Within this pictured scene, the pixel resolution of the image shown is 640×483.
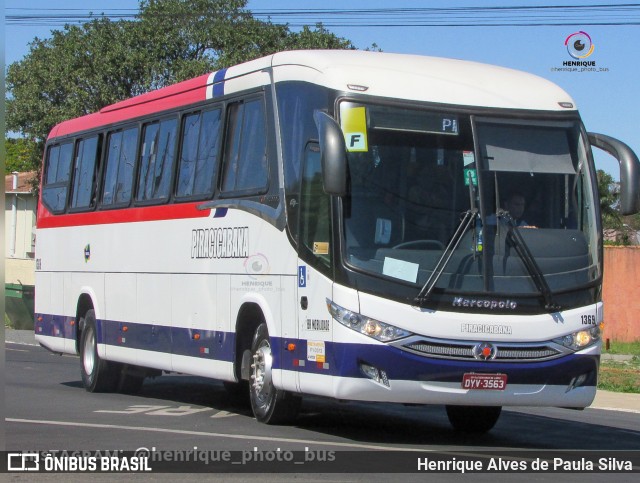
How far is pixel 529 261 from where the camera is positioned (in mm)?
10812

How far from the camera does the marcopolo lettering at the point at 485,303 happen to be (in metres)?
10.6

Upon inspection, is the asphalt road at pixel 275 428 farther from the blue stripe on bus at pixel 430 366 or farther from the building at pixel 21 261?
the building at pixel 21 261

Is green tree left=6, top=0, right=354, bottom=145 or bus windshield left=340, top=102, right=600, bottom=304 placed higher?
green tree left=6, top=0, right=354, bottom=145

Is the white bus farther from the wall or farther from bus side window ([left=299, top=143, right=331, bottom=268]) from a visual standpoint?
the wall

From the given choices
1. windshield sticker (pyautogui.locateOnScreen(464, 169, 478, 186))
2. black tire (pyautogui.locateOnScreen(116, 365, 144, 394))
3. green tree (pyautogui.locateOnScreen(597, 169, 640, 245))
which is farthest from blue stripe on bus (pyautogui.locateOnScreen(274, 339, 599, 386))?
green tree (pyautogui.locateOnScreen(597, 169, 640, 245))

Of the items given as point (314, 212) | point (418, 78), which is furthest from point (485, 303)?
point (418, 78)

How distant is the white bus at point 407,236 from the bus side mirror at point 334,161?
0.04 feet

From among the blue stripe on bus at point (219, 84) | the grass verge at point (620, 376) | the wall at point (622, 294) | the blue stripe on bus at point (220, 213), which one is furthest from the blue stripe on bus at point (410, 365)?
the wall at point (622, 294)

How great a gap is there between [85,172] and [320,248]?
7.64 meters

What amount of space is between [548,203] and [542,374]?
161cm

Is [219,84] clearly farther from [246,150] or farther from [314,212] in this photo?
[314,212]

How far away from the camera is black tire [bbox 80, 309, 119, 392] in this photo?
16719 millimetres

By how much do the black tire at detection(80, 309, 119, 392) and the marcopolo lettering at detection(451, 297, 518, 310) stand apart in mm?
7444

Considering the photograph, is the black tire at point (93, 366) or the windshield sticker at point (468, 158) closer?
the windshield sticker at point (468, 158)
